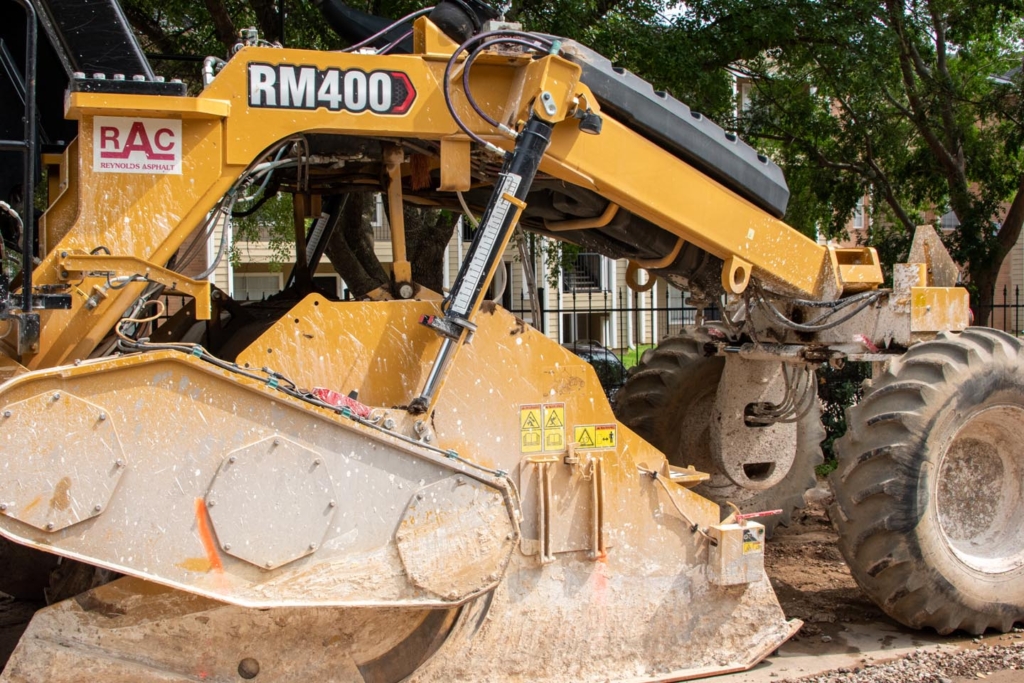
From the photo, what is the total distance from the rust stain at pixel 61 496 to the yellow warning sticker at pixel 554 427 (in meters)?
1.96

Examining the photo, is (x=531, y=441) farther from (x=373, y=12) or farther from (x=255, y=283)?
(x=255, y=283)

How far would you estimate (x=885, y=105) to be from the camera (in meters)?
13.8

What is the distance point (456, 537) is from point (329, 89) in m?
1.81

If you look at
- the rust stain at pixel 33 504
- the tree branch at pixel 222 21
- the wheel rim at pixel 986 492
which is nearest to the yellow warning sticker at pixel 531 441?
the rust stain at pixel 33 504

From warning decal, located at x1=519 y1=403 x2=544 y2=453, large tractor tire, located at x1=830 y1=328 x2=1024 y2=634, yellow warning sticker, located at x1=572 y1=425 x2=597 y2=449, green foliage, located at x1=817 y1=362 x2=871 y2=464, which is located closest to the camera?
warning decal, located at x1=519 y1=403 x2=544 y2=453

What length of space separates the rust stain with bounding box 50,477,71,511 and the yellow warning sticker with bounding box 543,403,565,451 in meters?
1.96

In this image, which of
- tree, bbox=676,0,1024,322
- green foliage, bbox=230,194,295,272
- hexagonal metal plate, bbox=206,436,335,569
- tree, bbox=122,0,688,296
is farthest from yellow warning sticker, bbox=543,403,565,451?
green foliage, bbox=230,194,295,272

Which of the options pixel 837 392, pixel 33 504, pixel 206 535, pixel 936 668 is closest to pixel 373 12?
pixel 206 535

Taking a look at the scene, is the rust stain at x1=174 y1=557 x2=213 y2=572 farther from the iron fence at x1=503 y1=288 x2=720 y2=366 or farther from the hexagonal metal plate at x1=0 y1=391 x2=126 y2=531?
the iron fence at x1=503 y1=288 x2=720 y2=366

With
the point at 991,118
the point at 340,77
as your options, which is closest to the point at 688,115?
the point at 340,77

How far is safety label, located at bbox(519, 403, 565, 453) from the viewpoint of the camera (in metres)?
4.64

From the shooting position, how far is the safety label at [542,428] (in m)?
4.64

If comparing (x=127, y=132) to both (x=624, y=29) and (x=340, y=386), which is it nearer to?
(x=340, y=386)

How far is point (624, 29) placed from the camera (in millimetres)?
9266
